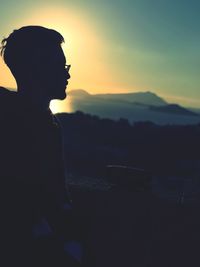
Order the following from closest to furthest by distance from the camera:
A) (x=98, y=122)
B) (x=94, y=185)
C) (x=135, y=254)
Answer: (x=135, y=254) → (x=94, y=185) → (x=98, y=122)

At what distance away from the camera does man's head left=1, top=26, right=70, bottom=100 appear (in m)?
2.47

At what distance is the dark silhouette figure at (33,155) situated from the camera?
214 centimetres

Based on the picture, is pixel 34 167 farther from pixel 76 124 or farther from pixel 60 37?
pixel 76 124

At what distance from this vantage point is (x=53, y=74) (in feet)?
8.37

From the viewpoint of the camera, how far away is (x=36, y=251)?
7.13 ft

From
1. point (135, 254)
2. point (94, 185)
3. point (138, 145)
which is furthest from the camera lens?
point (138, 145)

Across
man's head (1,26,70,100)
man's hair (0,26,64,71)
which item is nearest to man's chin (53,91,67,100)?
man's head (1,26,70,100)

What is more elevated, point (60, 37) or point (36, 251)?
point (60, 37)

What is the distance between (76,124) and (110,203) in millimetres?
31588

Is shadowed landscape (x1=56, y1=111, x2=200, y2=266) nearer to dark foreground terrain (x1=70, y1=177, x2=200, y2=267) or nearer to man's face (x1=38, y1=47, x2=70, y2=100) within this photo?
dark foreground terrain (x1=70, y1=177, x2=200, y2=267)

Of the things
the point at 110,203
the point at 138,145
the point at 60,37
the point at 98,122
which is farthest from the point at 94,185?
the point at 98,122

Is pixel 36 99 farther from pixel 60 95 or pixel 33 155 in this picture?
pixel 33 155

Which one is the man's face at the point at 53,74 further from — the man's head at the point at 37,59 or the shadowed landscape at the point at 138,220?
the shadowed landscape at the point at 138,220

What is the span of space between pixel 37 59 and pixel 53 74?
0.12m
